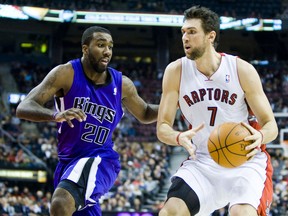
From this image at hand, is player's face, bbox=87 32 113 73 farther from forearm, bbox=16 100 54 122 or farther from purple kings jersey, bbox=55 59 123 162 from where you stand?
forearm, bbox=16 100 54 122

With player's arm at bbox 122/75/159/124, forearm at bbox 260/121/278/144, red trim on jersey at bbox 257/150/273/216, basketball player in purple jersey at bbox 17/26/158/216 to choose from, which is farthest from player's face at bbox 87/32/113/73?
red trim on jersey at bbox 257/150/273/216

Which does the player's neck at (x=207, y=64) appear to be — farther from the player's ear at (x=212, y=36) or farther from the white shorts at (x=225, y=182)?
the white shorts at (x=225, y=182)

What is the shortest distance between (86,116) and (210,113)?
112cm

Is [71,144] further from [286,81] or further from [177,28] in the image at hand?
[177,28]

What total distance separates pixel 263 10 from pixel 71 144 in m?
22.4

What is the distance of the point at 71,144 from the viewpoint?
584 centimetres

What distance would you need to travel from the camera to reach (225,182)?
527 cm

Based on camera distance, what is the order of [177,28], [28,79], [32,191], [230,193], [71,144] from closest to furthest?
[230,193], [71,144], [32,191], [28,79], [177,28]

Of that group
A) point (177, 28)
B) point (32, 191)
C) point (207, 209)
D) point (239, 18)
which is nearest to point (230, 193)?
point (207, 209)

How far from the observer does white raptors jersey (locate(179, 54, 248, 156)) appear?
17.7 feet

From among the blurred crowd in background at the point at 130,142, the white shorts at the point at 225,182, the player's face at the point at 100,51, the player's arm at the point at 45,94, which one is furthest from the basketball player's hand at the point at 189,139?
the blurred crowd in background at the point at 130,142

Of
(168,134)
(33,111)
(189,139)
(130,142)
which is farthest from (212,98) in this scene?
(130,142)

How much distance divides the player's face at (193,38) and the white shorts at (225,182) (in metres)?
0.90

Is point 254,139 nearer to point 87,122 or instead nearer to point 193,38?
point 193,38
